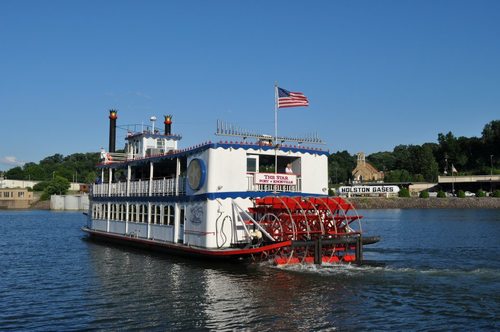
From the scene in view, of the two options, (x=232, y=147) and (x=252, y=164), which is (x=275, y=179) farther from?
(x=232, y=147)

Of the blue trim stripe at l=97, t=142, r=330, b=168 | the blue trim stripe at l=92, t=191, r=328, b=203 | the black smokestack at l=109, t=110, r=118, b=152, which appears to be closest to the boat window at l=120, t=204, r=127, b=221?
the blue trim stripe at l=92, t=191, r=328, b=203

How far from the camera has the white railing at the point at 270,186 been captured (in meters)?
21.8

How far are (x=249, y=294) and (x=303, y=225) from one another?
6.56m

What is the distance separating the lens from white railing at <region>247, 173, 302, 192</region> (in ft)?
71.6

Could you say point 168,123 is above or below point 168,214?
above

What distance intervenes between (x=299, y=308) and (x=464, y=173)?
376 ft

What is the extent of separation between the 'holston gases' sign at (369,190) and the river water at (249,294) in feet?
288

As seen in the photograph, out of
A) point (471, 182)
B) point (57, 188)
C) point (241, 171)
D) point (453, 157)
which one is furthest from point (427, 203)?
point (241, 171)

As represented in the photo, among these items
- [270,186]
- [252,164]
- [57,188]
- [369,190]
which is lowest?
[270,186]

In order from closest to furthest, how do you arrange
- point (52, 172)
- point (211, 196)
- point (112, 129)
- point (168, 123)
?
point (211, 196) → point (168, 123) → point (112, 129) → point (52, 172)

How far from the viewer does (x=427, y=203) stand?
95.1 m

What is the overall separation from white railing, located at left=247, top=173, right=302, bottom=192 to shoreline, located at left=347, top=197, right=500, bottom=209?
251ft

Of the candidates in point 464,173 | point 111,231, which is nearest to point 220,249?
point 111,231

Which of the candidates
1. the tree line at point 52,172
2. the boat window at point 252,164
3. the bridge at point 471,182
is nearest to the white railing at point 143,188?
the boat window at point 252,164
